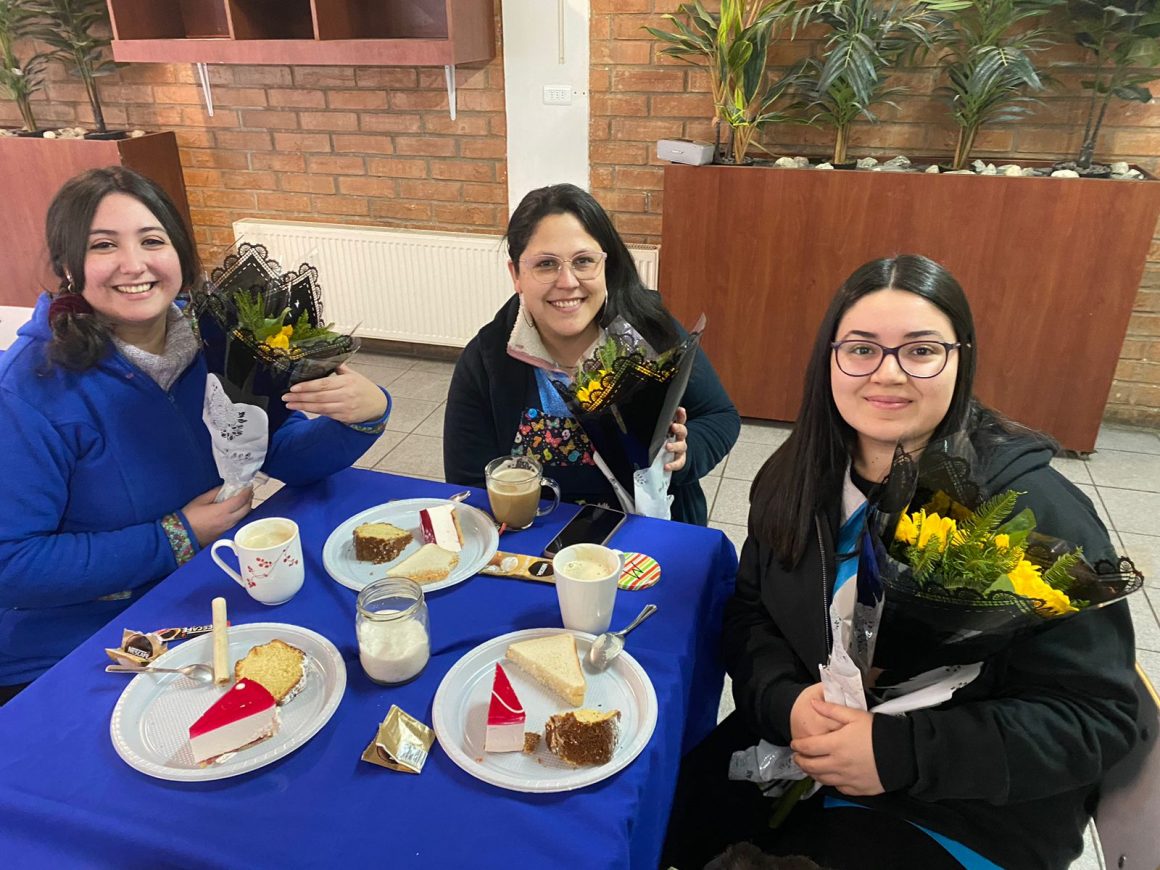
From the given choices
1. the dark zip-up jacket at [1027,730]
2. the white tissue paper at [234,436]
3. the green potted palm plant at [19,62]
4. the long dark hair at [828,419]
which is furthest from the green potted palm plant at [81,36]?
the dark zip-up jacket at [1027,730]

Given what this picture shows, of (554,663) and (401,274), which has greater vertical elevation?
(554,663)

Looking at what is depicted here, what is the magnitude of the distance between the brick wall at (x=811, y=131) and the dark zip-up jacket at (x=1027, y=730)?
8.13 feet

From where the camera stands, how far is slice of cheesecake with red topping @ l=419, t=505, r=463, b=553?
137 cm

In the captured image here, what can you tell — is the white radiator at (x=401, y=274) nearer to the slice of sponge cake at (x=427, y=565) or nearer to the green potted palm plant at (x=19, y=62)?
the green potted palm plant at (x=19, y=62)

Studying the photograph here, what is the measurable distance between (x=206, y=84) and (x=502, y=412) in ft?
10.7

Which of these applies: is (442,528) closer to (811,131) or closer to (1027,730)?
(1027,730)

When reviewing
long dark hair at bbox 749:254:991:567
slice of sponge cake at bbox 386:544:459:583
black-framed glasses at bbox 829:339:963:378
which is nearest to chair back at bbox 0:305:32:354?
slice of sponge cake at bbox 386:544:459:583

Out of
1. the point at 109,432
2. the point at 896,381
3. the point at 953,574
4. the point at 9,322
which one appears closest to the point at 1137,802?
the point at 953,574

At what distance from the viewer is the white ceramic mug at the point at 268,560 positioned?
3.93ft

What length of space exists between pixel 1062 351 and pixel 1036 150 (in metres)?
0.79

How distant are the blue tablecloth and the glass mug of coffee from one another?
0.76 feet

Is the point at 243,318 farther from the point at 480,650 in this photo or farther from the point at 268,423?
the point at 480,650

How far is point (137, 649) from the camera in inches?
44.1

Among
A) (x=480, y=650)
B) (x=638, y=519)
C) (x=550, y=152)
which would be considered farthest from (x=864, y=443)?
(x=550, y=152)
